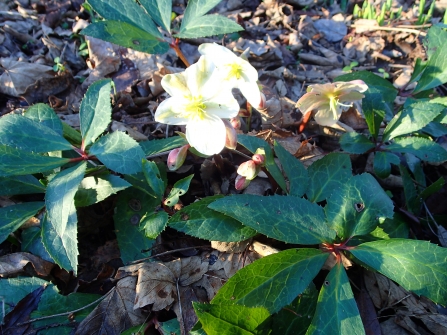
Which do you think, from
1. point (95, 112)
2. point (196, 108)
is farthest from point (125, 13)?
point (196, 108)

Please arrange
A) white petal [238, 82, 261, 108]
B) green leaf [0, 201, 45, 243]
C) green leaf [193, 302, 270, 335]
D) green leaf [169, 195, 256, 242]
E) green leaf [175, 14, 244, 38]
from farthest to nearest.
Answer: green leaf [175, 14, 244, 38] → white petal [238, 82, 261, 108] → green leaf [0, 201, 45, 243] → green leaf [169, 195, 256, 242] → green leaf [193, 302, 270, 335]

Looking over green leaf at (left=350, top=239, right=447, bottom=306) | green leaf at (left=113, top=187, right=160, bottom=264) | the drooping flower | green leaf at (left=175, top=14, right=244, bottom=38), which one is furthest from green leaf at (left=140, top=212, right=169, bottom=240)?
green leaf at (left=175, top=14, right=244, bottom=38)

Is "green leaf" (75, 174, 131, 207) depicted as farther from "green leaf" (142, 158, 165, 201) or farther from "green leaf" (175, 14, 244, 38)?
"green leaf" (175, 14, 244, 38)

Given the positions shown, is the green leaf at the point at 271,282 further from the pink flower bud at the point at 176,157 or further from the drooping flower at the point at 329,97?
the drooping flower at the point at 329,97

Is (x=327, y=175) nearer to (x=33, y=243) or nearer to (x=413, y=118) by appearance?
(x=413, y=118)

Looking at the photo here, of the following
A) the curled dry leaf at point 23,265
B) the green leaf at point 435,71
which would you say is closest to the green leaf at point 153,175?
the curled dry leaf at point 23,265

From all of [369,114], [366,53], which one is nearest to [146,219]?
[369,114]
